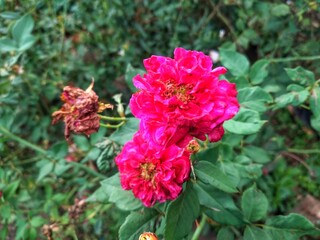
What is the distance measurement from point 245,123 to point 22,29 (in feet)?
2.82

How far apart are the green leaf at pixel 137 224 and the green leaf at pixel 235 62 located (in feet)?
1.87

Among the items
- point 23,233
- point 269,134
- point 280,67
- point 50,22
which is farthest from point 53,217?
point 280,67

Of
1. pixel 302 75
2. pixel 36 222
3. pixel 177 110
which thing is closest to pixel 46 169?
pixel 36 222

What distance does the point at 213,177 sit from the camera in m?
0.91

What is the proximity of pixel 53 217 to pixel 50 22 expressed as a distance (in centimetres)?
89

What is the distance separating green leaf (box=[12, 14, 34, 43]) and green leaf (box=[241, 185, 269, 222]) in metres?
0.93

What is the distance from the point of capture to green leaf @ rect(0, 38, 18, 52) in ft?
4.36

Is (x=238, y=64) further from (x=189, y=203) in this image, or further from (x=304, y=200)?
(x=304, y=200)

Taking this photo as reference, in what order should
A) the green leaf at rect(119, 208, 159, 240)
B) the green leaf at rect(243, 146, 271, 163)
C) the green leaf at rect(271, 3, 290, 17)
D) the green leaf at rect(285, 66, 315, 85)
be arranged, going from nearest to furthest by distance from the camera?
the green leaf at rect(119, 208, 159, 240) → the green leaf at rect(285, 66, 315, 85) → the green leaf at rect(243, 146, 271, 163) → the green leaf at rect(271, 3, 290, 17)

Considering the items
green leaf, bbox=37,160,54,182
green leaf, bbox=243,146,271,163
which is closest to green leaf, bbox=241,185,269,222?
green leaf, bbox=243,146,271,163

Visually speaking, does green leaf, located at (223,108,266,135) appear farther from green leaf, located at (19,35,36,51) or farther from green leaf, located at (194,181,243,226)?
green leaf, located at (19,35,36,51)

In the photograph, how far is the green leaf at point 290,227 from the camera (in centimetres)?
105

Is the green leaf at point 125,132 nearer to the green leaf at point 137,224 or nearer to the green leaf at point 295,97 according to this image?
the green leaf at point 137,224

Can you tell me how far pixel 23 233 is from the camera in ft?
4.72
